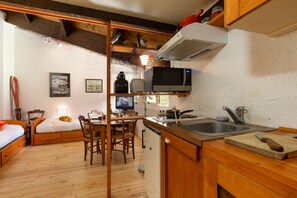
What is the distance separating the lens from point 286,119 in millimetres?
1059

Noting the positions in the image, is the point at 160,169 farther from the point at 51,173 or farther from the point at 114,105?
the point at 114,105

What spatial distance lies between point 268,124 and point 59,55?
19.3ft

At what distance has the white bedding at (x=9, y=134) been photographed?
2844 millimetres

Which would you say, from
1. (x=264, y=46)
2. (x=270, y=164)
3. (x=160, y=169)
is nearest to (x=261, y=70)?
(x=264, y=46)

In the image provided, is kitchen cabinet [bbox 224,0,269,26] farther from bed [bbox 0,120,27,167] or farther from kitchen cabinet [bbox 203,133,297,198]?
bed [bbox 0,120,27,167]

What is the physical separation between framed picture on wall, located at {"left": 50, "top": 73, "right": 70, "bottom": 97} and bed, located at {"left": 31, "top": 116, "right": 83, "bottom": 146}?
1128mm

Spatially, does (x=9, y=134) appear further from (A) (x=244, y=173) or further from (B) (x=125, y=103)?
(A) (x=244, y=173)

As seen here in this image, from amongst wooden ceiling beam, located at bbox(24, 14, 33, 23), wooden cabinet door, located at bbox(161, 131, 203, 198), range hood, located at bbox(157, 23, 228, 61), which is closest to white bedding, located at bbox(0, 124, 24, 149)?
wooden ceiling beam, located at bbox(24, 14, 33, 23)

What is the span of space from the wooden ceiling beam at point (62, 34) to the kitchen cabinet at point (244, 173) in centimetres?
321

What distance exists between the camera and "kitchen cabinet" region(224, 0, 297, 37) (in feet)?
2.54

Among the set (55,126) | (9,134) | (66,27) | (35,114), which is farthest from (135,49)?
(35,114)

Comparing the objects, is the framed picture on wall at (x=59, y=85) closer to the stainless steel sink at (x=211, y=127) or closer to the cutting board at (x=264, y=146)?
the stainless steel sink at (x=211, y=127)

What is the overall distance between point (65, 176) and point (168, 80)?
85.3 inches

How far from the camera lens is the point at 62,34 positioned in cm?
357
